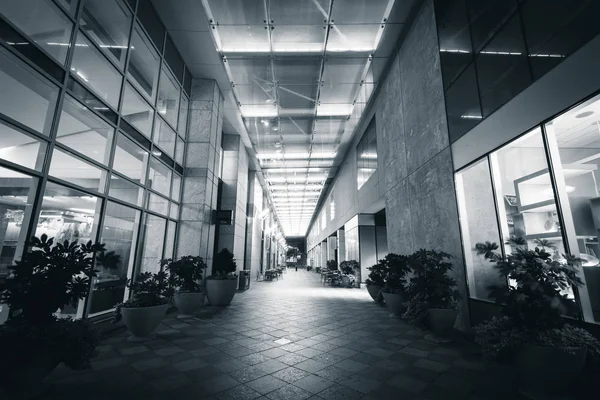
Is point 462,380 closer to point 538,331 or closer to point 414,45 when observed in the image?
point 538,331

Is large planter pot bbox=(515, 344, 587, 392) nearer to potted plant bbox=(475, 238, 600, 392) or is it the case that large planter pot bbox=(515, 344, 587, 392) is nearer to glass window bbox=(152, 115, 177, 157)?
potted plant bbox=(475, 238, 600, 392)

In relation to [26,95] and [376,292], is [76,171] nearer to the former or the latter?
[26,95]

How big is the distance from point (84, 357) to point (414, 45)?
880 centimetres

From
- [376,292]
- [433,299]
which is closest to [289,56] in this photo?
[433,299]

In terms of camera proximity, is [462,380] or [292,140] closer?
[462,380]

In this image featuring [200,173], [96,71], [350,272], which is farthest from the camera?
→ [350,272]

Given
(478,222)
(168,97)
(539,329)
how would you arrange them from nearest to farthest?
(539,329) → (478,222) → (168,97)

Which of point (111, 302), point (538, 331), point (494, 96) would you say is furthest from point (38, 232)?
point (494, 96)

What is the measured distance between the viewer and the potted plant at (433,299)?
4.52 metres

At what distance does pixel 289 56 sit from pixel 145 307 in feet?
24.2

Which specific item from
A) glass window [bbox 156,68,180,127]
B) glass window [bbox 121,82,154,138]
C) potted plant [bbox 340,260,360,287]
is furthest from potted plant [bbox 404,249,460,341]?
potted plant [bbox 340,260,360,287]

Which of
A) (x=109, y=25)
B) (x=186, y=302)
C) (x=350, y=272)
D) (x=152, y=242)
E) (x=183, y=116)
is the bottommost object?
(x=186, y=302)

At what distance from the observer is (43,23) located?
3.76 metres

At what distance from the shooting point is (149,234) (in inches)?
265
